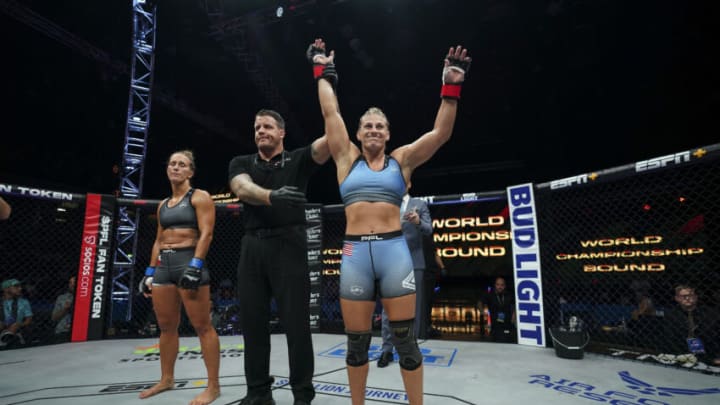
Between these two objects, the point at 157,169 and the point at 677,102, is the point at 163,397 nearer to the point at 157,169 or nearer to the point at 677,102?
the point at 677,102

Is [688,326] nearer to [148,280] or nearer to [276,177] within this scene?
[276,177]

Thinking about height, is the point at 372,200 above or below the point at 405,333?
above

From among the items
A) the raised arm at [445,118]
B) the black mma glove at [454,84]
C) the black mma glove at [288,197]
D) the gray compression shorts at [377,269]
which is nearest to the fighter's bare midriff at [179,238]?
the black mma glove at [288,197]

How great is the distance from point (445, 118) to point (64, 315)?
6729mm

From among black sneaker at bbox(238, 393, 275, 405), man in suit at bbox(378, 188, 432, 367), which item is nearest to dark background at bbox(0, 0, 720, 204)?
man in suit at bbox(378, 188, 432, 367)

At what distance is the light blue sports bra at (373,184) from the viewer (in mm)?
2145

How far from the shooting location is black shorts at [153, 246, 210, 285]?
2803 mm

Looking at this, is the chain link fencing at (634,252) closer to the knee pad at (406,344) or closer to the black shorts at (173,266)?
the knee pad at (406,344)

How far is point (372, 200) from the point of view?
2135mm

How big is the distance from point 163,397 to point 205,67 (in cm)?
1174

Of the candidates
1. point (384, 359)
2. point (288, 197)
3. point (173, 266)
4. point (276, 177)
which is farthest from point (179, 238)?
point (384, 359)

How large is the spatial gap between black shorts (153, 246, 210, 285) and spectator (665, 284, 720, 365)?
17.0 ft

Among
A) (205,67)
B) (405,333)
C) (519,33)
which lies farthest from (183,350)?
(205,67)

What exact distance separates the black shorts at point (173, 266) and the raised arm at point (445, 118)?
1.86 metres
